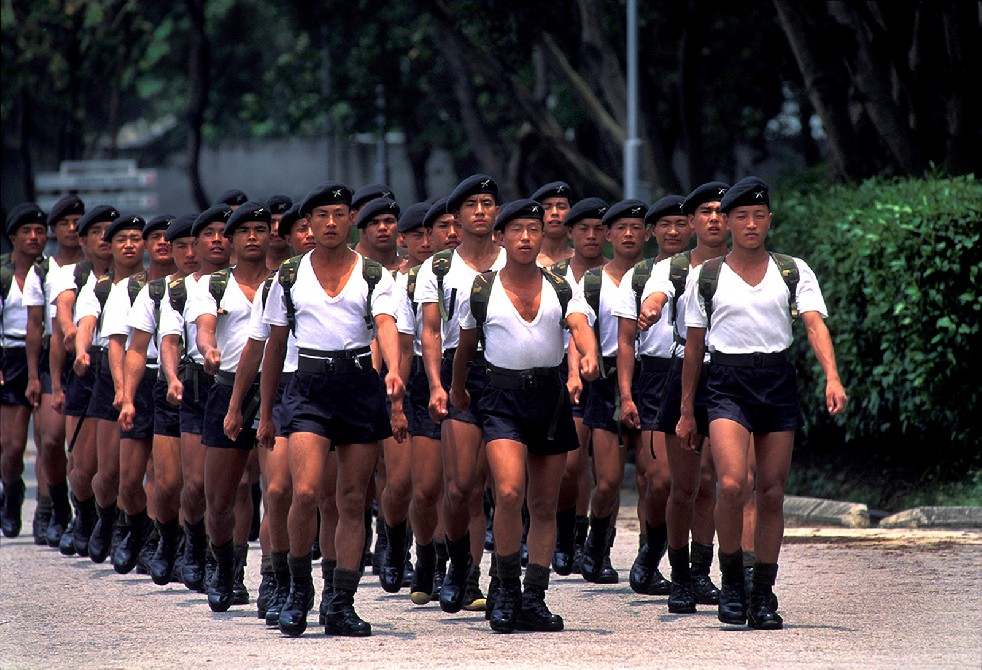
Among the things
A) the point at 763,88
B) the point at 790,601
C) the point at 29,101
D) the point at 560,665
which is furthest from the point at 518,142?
the point at 560,665

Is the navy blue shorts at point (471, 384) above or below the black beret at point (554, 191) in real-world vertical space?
below

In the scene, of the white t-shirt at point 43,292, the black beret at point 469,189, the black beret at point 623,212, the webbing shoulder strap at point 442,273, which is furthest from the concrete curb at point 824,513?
the white t-shirt at point 43,292

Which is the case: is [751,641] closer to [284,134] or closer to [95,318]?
[95,318]

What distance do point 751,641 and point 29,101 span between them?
26428mm

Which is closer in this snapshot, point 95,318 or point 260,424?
point 260,424

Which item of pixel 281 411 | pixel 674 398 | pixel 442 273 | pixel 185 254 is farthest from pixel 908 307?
pixel 281 411

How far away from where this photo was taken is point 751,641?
836 cm

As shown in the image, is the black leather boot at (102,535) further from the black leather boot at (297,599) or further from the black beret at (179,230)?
the black leather boot at (297,599)

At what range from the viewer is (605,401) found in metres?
10.8

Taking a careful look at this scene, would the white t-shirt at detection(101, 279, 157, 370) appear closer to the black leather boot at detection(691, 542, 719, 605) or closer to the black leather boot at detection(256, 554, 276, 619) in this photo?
the black leather boot at detection(256, 554, 276, 619)

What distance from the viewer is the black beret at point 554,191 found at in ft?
36.6

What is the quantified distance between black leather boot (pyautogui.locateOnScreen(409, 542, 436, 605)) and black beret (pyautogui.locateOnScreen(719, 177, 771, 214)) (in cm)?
254

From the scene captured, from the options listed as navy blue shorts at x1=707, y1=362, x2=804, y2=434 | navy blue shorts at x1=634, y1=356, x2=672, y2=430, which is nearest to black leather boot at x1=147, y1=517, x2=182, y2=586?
navy blue shorts at x1=634, y1=356, x2=672, y2=430

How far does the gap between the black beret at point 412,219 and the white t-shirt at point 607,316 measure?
1422 mm
